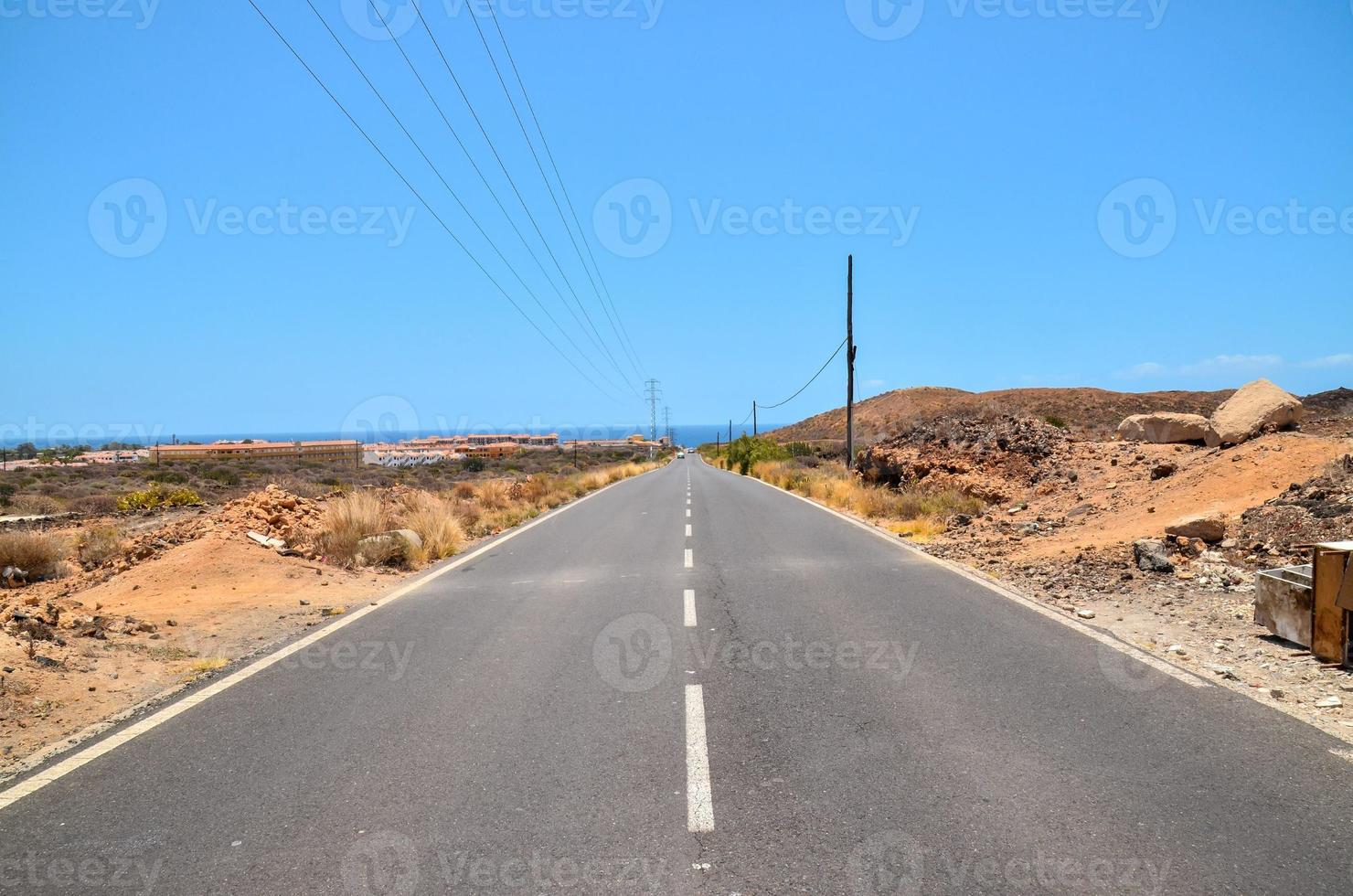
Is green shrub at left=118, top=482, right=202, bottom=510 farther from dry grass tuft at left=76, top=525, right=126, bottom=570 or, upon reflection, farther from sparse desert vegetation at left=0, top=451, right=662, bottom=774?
dry grass tuft at left=76, top=525, right=126, bottom=570

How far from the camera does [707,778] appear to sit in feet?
14.6

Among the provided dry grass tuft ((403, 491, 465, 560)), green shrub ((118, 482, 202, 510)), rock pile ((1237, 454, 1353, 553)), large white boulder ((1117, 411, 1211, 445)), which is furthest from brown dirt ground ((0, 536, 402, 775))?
large white boulder ((1117, 411, 1211, 445))

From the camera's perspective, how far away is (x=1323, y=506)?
10289mm

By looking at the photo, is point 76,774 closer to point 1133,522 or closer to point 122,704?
point 122,704

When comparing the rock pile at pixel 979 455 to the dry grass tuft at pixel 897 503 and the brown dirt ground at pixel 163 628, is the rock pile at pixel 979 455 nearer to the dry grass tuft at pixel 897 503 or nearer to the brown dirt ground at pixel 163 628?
the dry grass tuft at pixel 897 503

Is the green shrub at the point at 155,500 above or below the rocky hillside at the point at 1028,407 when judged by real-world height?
below

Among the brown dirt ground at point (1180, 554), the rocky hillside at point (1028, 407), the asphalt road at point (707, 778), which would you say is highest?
the rocky hillside at point (1028, 407)

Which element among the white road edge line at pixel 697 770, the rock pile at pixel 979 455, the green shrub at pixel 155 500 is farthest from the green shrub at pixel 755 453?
the white road edge line at pixel 697 770

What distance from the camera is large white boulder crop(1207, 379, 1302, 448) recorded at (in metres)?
15.6

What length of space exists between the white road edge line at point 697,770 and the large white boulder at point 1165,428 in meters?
15.9

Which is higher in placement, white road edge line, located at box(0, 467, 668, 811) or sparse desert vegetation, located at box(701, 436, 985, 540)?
sparse desert vegetation, located at box(701, 436, 985, 540)

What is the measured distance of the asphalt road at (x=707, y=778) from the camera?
353cm

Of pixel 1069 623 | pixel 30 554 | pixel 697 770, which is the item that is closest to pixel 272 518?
pixel 30 554

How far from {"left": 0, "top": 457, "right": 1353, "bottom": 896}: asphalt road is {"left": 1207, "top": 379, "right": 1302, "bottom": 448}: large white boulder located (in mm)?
10908
